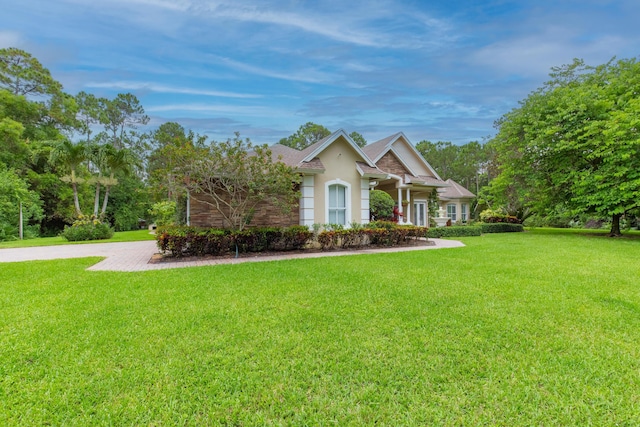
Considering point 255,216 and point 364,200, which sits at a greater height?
point 364,200

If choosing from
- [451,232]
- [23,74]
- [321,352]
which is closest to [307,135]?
[23,74]

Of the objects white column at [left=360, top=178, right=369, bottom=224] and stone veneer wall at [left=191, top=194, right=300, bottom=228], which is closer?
stone veneer wall at [left=191, top=194, right=300, bottom=228]

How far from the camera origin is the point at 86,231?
59.2 ft

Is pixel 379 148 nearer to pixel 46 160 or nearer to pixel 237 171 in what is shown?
pixel 237 171

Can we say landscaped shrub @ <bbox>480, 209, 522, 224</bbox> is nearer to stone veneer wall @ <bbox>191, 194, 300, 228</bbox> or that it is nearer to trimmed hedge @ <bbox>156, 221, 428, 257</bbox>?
trimmed hedge @ <bbox>156, 221, 428, 257</bbox>

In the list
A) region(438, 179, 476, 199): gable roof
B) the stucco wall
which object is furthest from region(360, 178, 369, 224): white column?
region(438, 179, 476, 199): gable roof

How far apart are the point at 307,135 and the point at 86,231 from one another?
98.9 ft

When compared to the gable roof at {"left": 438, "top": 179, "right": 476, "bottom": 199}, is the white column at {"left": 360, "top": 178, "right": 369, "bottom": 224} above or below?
below

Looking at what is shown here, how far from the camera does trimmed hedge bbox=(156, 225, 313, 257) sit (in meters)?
9.94

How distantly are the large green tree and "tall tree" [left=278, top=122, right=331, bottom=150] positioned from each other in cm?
2512

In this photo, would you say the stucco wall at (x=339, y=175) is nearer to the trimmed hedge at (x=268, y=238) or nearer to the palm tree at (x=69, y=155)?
the trimmed hedge at (x=268, y=238)

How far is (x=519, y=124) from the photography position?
18844 mm

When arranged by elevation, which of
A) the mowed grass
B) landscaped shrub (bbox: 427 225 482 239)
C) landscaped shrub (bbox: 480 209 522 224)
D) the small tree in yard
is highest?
the small tree in yard

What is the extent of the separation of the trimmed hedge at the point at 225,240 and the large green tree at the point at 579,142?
50.6 ft
